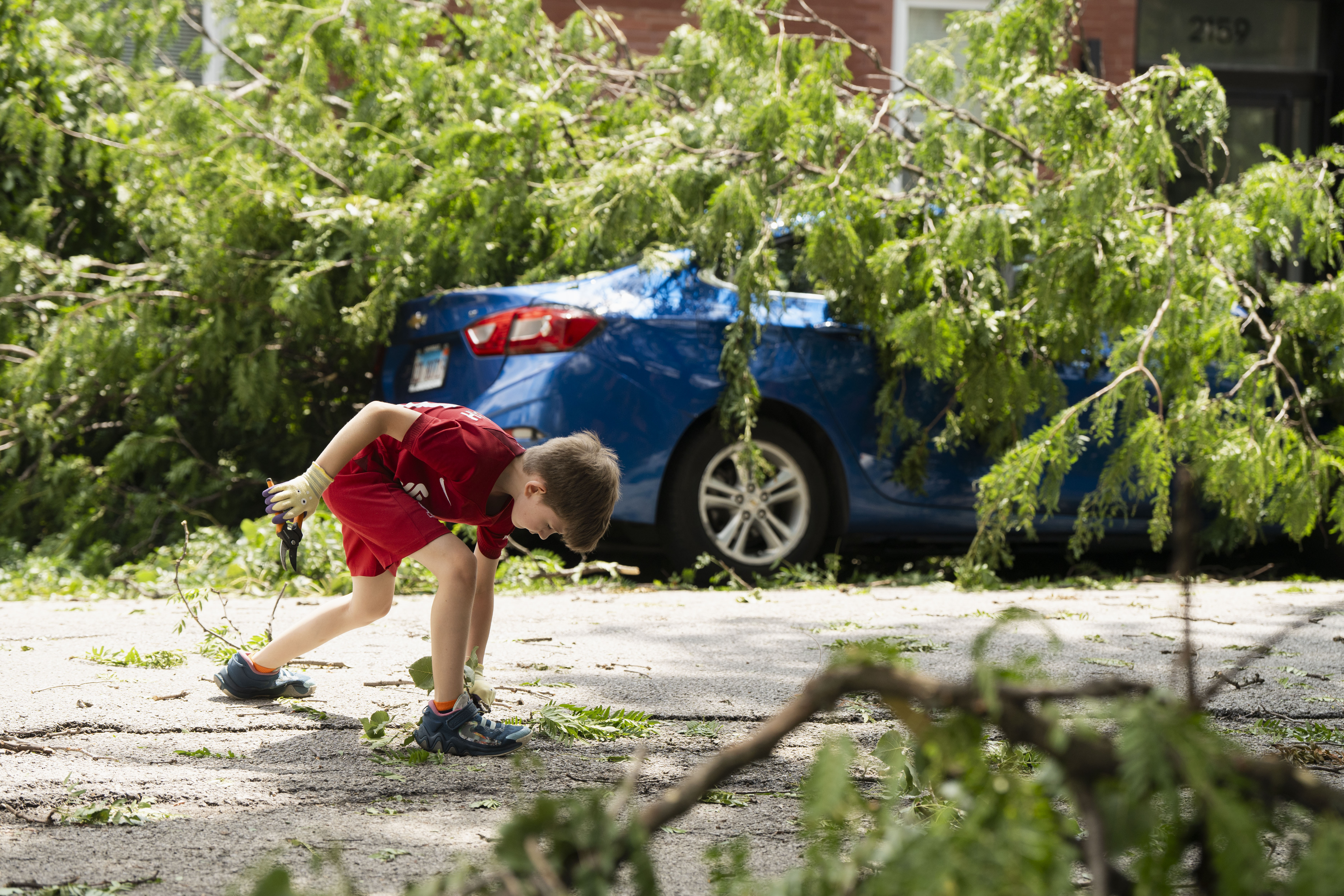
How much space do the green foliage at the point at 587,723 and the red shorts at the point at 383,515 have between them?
480mm

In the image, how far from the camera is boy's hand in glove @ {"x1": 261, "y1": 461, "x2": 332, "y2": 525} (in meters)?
2.59

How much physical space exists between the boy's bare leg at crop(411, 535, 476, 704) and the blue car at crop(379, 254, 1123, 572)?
91.1 inches

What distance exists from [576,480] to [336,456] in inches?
20.3

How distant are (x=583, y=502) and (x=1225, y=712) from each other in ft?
5.46

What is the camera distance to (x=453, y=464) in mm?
2855

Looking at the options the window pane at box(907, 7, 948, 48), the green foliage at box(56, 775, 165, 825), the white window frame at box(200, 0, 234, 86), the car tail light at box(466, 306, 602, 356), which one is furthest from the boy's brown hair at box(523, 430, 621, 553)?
the window pane at box(907, 7, 948, 48)

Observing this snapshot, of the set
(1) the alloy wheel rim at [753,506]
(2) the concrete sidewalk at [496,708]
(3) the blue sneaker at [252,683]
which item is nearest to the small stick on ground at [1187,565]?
(2) the concrete sidewalk at [496,708]

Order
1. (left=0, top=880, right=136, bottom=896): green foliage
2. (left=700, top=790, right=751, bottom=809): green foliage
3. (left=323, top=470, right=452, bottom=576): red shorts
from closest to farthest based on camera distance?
(left=0, top=880, right=136, bottom=896): green foliage, (left=700, top=790, right=751, bottom=809): green foliage, (left=323, top=470, right=452, bottom=576): red shorts

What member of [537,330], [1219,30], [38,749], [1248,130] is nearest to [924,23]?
[1219,30]

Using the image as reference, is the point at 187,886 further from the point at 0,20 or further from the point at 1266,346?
the point at 0,20

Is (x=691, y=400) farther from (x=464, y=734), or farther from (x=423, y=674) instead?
(x=464, y=734)

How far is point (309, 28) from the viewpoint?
651 centimetres

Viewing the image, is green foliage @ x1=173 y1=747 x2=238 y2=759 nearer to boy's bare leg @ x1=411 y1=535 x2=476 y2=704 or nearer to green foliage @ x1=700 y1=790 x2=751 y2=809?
boy's bare leg @ x1=411 y1=535 x2=476 y2=704

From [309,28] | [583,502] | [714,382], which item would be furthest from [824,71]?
[583,502]
